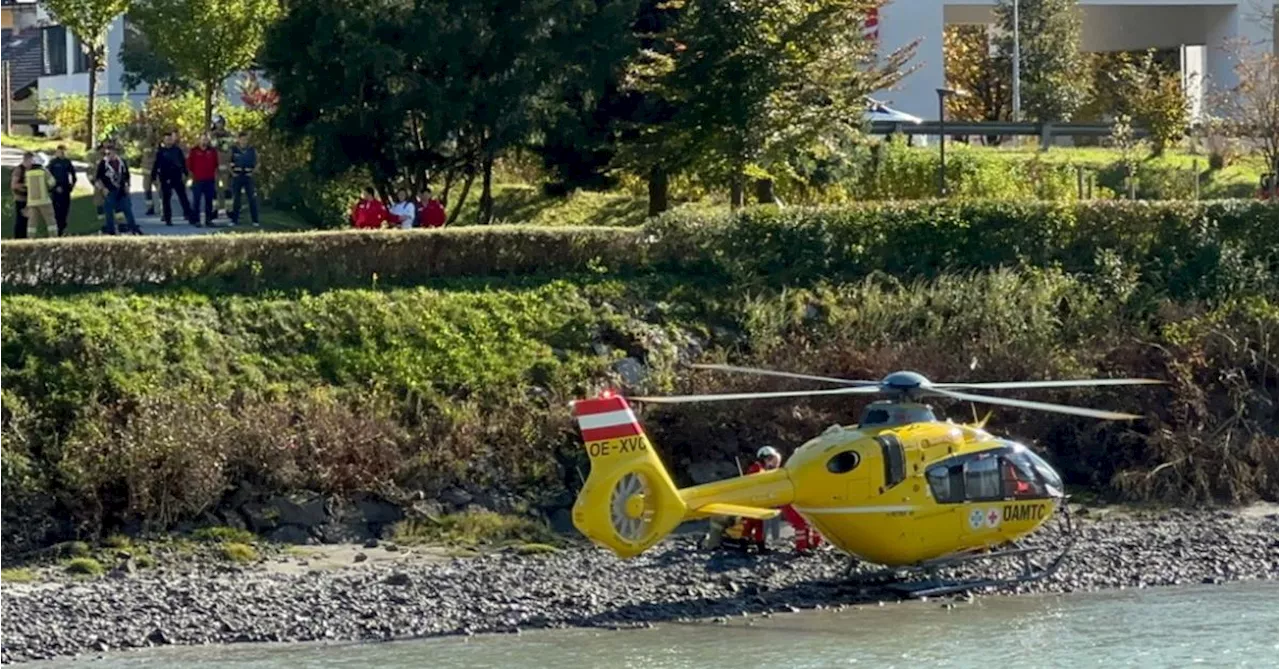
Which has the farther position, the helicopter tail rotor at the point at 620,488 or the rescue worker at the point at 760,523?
the rescue worker at the point at 760,523

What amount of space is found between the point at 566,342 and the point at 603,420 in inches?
270

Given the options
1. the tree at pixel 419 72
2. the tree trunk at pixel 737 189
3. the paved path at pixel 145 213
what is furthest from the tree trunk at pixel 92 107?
the tree trunk at pixel 737 189

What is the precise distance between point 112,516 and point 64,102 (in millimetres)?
36676

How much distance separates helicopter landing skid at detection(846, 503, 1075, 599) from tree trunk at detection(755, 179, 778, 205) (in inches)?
548

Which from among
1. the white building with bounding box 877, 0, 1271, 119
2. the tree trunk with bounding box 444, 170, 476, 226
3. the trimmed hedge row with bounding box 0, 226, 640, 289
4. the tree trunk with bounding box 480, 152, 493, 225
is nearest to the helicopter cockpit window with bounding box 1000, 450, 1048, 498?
the trimmed hedge row with bounding box 0, 226, 640, 289

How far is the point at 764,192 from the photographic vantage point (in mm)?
35500

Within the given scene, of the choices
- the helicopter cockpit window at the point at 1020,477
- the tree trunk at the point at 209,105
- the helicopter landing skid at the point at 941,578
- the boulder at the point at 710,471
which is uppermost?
the tree trunk at the point at 209,105

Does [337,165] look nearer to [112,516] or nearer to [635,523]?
[112,516]

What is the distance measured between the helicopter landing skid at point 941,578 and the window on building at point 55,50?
2083 inches

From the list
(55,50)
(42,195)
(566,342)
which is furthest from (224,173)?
(55,50)

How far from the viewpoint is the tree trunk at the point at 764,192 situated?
35188 millimetres

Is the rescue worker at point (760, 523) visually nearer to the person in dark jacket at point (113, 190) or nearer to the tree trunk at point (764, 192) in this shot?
the tree trunk at point (764, 192)

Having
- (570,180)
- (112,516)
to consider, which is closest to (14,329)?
(112,516)

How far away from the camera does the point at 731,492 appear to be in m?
20.6
